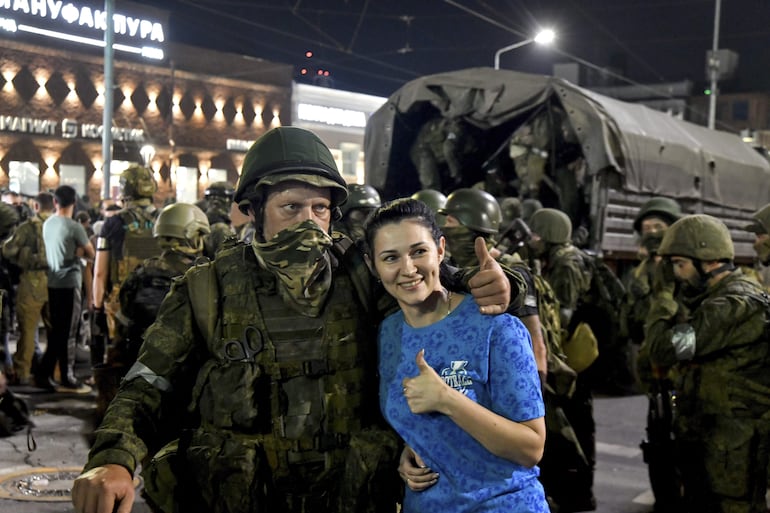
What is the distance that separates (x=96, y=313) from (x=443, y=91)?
544 cm

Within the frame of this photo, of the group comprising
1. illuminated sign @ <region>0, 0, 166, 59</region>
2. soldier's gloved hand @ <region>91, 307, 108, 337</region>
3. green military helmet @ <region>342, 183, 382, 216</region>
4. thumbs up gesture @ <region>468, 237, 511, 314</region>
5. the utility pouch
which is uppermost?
illuminated sign @ <region>0, 0, 166, 59</region>

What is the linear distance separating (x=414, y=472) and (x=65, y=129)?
108 ft

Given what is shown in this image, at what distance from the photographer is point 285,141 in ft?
9.29

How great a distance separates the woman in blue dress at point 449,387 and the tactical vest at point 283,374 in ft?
0.45

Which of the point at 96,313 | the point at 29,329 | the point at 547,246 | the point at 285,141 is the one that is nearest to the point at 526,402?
the point at 285,141

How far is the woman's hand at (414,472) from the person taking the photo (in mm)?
2488

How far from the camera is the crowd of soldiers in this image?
104 inches

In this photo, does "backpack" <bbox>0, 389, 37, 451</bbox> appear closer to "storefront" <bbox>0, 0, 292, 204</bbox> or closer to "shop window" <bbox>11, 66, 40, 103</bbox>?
"storefront" <bbox>0, 0, 292, 204</bbox>

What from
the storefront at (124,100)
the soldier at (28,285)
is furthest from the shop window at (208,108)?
the soldier at (28,285)

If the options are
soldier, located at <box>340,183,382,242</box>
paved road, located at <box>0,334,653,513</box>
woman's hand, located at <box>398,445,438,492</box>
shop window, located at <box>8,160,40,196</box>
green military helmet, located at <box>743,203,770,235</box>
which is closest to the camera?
woman's hand, located at <box>398,445,438,492</box>

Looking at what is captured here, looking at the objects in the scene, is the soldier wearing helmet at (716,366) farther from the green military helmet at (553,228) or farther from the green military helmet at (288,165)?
the green military helmet at (553,228)

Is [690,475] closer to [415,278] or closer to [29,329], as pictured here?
[415,278]

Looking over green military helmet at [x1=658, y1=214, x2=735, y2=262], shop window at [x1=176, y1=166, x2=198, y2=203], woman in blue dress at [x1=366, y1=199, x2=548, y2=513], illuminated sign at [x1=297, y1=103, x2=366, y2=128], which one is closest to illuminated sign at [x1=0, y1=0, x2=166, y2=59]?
shop window at [x1=176, y1=166, x2=198, y2=203]

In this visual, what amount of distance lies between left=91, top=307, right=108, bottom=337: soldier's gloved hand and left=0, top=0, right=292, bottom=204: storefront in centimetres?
1905
